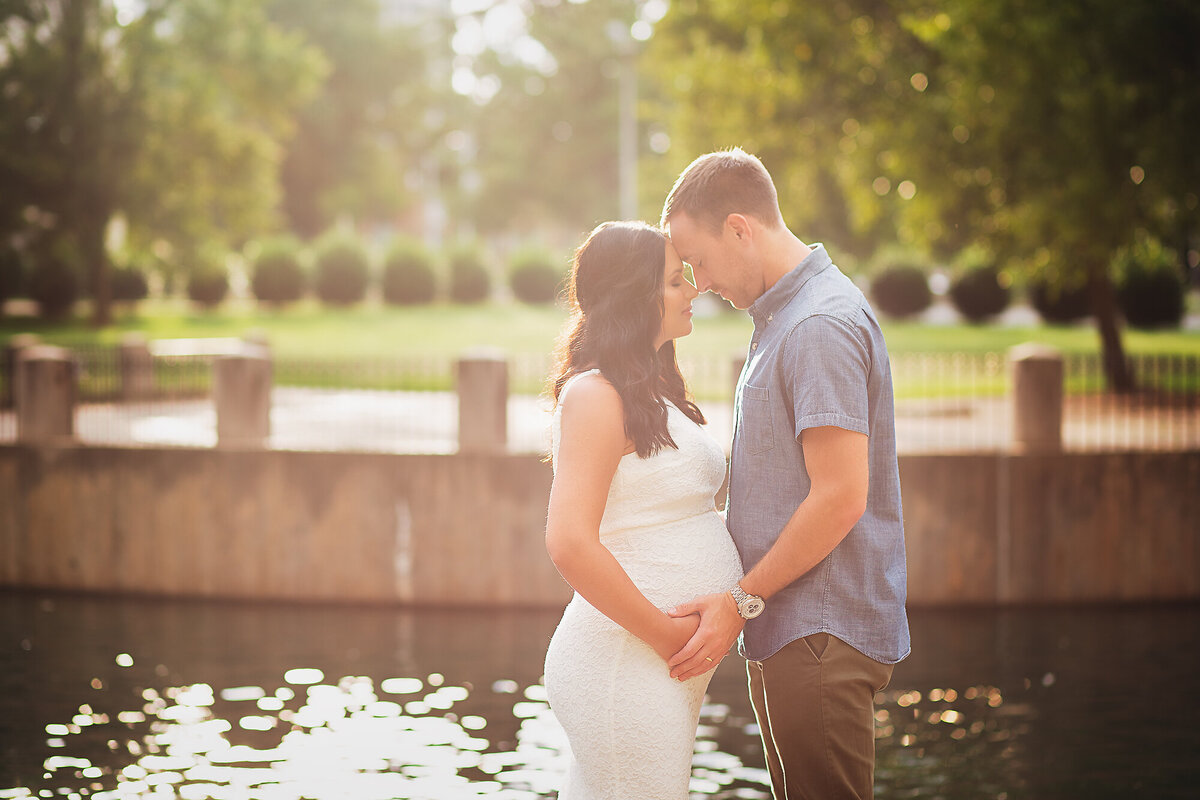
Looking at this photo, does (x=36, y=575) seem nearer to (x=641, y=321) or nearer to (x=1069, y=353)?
(x=641, y=321)

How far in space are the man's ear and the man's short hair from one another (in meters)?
0.01

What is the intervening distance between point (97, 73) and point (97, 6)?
150 centimetres

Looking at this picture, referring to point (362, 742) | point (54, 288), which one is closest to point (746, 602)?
point (362, 742)

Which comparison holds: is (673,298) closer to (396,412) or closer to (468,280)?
(396,412)

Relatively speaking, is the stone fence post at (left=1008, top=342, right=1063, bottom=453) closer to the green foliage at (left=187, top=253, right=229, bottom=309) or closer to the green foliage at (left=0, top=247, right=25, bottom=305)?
the green foliage at (left=0, top=247, right=25, bottom=305)

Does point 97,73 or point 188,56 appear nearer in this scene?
point 97,73

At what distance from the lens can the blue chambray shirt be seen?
3.34 metres

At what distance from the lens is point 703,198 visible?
3426 millimetres

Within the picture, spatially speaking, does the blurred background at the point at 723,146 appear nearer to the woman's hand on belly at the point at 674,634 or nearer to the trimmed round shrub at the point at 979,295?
the trimmed round shrub at the point at 979,295

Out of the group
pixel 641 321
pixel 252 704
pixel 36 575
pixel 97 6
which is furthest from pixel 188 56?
pixel 641 321

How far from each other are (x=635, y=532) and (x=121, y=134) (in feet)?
87.7

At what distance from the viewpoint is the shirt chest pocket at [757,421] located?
3418mm

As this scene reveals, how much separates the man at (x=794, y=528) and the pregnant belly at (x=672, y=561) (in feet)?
0.18

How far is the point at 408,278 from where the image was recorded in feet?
149
